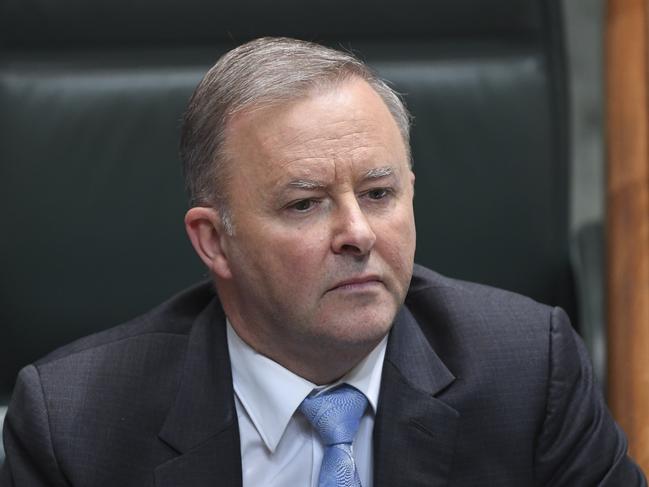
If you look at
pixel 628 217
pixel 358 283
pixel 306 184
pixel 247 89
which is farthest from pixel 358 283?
pixel 628 217

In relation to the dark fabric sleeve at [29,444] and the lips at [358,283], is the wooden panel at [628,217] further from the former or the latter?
the dark fabric sleeve at [29,444]

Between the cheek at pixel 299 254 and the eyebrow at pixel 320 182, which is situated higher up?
the eyebrow at pixel 320 182

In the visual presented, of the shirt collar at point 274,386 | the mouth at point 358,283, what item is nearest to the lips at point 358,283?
the mouth at point 358,283

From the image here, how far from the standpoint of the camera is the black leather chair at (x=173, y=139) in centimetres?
166

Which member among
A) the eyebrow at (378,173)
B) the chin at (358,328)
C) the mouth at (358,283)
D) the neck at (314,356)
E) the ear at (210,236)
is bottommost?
the neck at (314,356)

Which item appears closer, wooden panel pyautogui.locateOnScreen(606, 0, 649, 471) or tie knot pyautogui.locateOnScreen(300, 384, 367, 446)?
tie knot pyautogui.locateOnScreen(300, 384, 367, 446)

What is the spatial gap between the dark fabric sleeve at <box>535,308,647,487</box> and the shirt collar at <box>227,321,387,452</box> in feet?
0.58

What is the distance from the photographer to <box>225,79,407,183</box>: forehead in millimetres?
1175

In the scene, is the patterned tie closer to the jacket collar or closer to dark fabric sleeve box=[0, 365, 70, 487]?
the jacket collar

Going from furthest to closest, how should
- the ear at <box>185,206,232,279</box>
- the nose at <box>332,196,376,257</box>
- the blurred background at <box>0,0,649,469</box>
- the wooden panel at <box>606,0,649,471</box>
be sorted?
1. the blurred background at <box>0,0,649,469</box>
2. the wooden panel at <box>606,0,649,471</box>
3. the ear at <box>185,206,232,279</box>
4. the nose at <box>332,196,376,257</box>

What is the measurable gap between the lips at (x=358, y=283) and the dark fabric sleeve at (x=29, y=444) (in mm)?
318

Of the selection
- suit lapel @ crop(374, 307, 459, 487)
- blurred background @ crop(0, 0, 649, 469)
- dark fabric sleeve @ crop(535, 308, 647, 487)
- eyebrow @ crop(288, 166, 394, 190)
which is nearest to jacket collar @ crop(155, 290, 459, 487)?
suit lapel @ crop(374, 307, 459, 487)

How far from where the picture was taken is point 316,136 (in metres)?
1.18

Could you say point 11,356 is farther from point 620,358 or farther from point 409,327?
point 620,358
